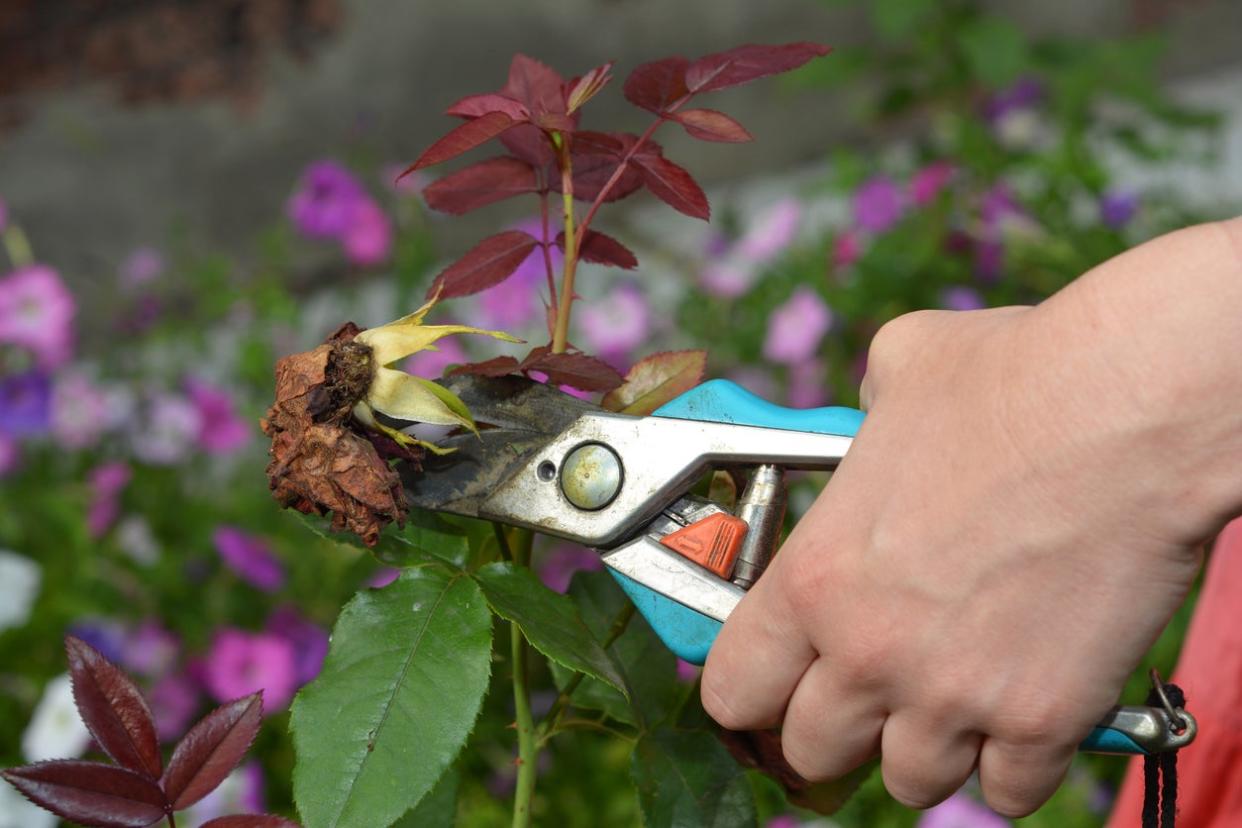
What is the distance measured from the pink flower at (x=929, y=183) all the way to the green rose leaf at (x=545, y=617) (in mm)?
1557

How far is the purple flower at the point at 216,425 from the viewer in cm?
204

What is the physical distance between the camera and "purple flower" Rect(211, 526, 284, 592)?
1677mm

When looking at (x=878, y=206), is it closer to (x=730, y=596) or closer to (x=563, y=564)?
(x=563, y=564)

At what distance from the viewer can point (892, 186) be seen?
6.98ft

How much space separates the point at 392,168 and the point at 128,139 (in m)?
1.19

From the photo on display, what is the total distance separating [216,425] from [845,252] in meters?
1.09

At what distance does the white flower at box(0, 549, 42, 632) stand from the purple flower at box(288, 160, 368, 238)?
85 cm

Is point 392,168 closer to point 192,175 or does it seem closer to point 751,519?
point 192,175

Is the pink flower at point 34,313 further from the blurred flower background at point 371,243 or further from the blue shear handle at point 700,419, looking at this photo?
the blue shear handle at point 700,419

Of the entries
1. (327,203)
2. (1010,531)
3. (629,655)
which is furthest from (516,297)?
(1010,531)

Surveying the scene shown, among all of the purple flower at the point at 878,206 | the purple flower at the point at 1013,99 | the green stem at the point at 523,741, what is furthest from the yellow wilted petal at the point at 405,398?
the purple flower at the point at 1013,99

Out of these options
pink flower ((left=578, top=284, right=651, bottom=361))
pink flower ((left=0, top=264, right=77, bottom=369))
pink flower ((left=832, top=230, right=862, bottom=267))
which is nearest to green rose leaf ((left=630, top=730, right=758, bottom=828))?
pink flower ((left=578, top=284, right=651, bottom=361))

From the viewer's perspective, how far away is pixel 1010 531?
607 millimetres

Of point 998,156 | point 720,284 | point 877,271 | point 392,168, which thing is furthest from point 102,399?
point 998,156
